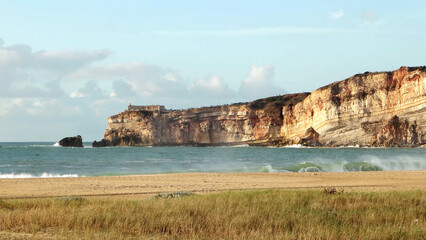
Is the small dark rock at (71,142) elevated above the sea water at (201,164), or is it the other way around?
the small dark rock at (71,142)

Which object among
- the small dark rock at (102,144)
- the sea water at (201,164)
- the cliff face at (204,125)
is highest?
the cliff face at (204,125)

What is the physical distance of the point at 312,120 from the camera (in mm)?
97812

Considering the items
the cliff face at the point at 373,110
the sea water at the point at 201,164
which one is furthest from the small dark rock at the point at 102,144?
the sea water at the point at 201,164

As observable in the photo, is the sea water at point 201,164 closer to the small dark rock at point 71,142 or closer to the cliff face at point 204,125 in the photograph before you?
the cliff face at point 204,125

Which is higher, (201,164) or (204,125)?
(204,125)

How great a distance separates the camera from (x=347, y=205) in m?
12.5

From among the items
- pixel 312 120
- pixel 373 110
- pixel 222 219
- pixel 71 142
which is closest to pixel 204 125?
pixel 312 120

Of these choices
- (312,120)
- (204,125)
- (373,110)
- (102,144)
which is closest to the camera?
(373,110)

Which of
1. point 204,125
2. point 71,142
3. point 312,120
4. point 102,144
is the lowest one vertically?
point 102,144

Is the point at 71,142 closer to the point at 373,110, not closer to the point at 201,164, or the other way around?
the point at 373,110

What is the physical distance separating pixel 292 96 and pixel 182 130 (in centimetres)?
3249

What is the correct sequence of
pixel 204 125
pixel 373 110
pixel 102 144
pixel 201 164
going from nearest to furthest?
pixel 201 164, pixel 373 110, pixel 204 125, pixel 102 144

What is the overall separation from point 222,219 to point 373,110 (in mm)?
82326

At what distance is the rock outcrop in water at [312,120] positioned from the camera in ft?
268
